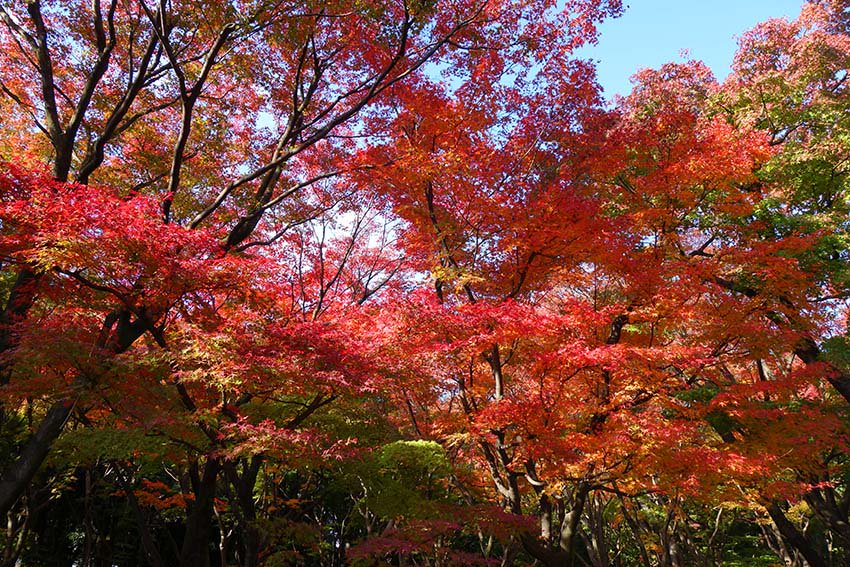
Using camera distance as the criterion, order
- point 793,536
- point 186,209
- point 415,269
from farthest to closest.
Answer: point 415,269, point 793,536, point 186,209

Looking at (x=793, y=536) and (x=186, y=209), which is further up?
(x=186, y=209)

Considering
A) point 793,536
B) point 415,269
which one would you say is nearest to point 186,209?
point 415,269

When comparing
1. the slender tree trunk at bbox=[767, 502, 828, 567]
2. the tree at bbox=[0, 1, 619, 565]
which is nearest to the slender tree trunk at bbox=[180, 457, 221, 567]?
the tree at bbox=[0, 1, 619, 565]

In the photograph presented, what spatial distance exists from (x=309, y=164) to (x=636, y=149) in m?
7.44

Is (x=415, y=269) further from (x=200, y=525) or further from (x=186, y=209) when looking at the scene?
(x=200, y=525)

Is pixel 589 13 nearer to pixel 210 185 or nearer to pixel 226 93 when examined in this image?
pixel 226 93

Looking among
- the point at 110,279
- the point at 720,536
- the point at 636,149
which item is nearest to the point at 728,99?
the point at 636,149

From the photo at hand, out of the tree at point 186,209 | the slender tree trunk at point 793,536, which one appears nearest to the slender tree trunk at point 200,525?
the tree at point 186,209

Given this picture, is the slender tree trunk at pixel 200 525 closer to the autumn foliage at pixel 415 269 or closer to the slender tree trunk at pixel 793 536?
the autumn foliage at pixel 415 269

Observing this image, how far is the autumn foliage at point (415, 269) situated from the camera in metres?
6.71

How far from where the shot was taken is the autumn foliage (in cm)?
671

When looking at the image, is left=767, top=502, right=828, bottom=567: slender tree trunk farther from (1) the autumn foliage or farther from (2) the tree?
(2) the tree

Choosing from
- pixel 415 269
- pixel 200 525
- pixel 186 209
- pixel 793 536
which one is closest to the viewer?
pixel 200 525

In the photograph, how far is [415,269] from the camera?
42.4ft
